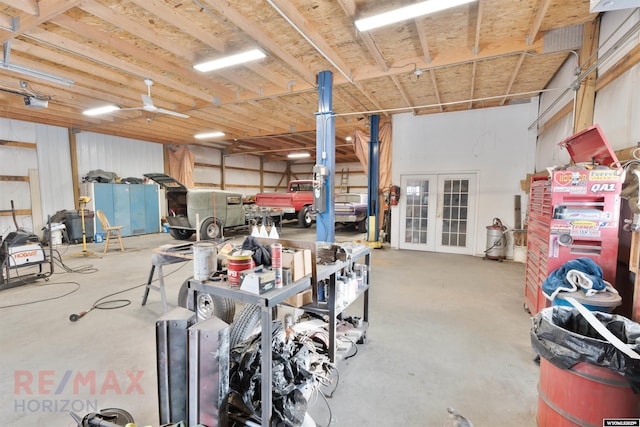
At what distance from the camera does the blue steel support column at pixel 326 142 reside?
467cm

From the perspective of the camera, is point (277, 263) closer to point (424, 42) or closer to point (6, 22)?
point (424, 42)

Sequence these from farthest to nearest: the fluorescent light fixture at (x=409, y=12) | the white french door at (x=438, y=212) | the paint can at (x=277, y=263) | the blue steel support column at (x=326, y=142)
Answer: the white french door at (x=438, y=212), the blue steel support column at (x=326, y=142), the fluorescent light fixture at (x=409, y=12), the paint can at (x=277, y=263)

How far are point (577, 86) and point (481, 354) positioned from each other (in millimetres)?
3520

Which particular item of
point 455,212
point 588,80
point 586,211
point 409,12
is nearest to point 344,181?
point 455,212

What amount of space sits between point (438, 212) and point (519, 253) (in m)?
1.83

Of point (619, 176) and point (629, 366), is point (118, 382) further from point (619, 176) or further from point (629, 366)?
point (619, 176)

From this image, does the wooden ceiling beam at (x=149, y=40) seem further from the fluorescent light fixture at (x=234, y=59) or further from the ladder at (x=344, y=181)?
the ladder at (x=344, y=181)

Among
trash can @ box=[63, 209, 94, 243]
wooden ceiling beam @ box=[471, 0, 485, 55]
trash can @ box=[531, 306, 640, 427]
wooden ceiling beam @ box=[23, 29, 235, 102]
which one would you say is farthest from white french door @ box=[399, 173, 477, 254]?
trash can @ box=[63, 209, 94, 243]

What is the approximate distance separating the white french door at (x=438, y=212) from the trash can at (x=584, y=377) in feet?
17.6

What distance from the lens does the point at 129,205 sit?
8672 mm

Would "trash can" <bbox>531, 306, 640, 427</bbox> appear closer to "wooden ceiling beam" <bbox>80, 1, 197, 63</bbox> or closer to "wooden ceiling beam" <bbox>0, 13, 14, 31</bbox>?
"wooden ceiling beam" <bbox>80, 1, 197, 63</bbox>

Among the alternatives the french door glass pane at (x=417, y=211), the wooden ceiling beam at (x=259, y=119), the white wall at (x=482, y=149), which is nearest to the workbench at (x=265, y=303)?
the wooden ceiling beam at (x=259, y=119)

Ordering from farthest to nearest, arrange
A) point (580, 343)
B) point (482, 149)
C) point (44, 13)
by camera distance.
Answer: point (482, 149)
point (44, 13)
point (580, 343)

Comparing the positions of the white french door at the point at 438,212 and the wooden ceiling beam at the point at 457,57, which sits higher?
the wooden ceiling beam at the point at 457,57
